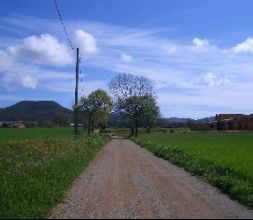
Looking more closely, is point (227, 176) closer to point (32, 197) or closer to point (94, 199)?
point (94, 199)

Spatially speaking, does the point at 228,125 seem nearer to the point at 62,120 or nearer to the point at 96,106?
the point at 62,120

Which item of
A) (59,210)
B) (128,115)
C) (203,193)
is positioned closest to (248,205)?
(203,193)

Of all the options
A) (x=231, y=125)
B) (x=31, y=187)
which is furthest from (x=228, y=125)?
(x=31, y=187)

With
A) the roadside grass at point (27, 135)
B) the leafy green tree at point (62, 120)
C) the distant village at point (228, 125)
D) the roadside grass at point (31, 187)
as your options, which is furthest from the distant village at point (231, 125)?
the roadside grass at point (31, 187)

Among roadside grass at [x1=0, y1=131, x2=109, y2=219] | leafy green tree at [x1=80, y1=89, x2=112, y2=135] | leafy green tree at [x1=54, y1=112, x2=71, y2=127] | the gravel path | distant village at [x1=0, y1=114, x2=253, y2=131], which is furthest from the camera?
leafy green tree at [x1=54, y1=112, x2=71, y2=127]

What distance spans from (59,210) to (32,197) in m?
1.08

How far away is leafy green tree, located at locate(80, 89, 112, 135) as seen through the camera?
81938 mm

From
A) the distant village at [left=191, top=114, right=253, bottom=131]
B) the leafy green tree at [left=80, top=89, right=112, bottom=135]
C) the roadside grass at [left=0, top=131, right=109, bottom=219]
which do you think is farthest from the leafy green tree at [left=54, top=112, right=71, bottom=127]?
the roadside grass at [left=0, top=131, right=109, bottom=219]

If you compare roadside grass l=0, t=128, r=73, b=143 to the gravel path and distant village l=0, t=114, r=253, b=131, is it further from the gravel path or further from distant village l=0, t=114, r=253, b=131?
distant village l=0, t=114, r=253, b=131

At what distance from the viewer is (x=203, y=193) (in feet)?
50.3

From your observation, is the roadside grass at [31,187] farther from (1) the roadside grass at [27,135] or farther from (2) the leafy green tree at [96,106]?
(2) the leafy green tree at [96,106]

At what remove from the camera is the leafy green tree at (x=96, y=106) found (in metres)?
81.9

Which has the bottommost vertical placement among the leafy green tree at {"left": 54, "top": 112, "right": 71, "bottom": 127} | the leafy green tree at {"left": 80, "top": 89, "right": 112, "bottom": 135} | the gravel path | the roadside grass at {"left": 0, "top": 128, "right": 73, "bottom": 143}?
the gravel path

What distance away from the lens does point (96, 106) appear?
271 ft
